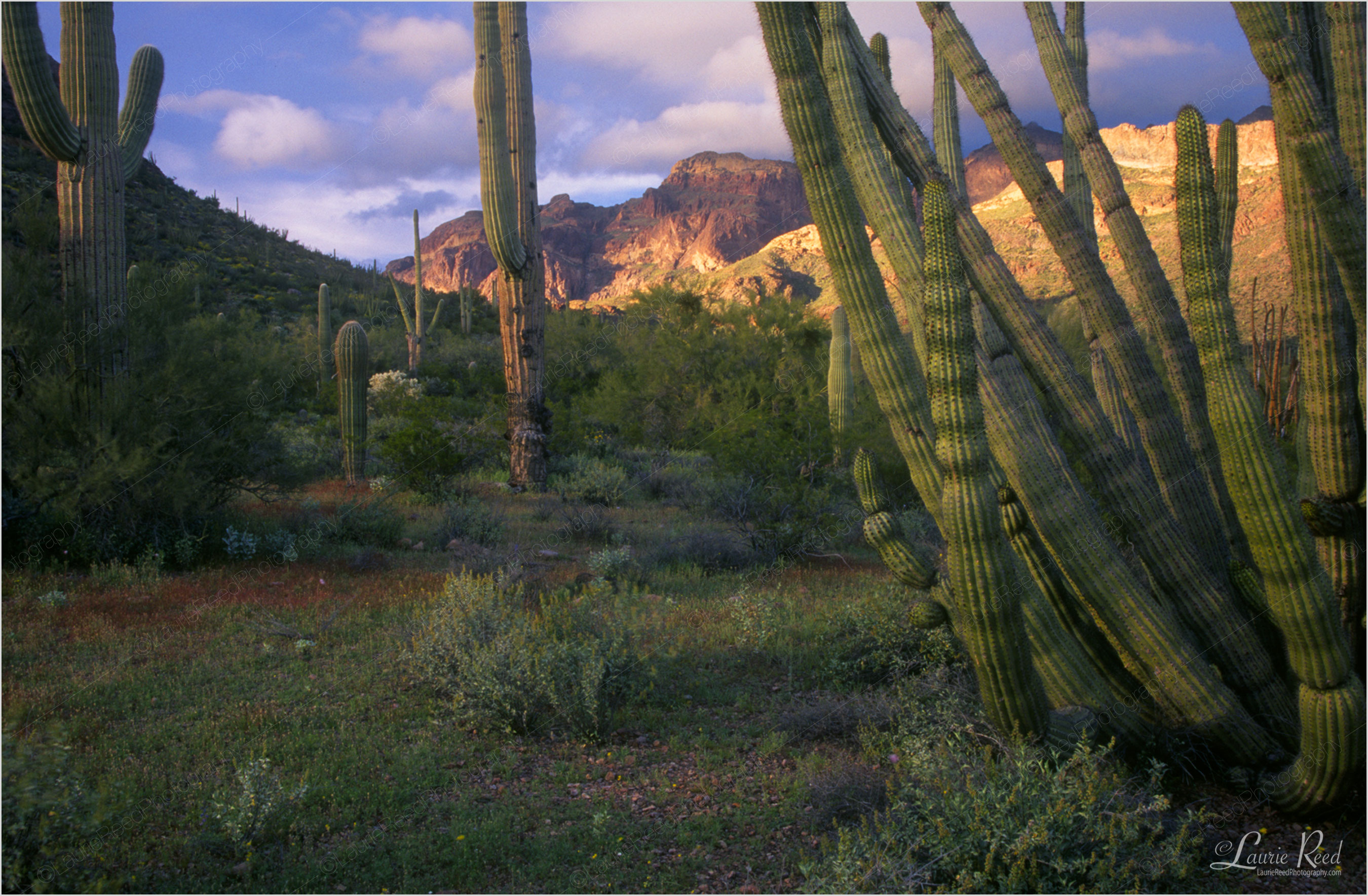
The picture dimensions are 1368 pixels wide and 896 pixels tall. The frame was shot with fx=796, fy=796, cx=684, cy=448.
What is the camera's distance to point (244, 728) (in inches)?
175

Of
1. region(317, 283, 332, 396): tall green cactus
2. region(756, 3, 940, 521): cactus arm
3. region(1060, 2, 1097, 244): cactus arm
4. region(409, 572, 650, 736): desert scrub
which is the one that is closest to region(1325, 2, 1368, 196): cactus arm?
region(1060, 2, 1097, 244): cactus arm

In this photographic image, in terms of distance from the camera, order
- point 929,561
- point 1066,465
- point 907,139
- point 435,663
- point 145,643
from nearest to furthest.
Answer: point 1066,465
point 929,561
point 907,139
point 435,663
point 145,643

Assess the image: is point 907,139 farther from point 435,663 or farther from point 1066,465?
point 435,663

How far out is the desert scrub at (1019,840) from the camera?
2.75 meters

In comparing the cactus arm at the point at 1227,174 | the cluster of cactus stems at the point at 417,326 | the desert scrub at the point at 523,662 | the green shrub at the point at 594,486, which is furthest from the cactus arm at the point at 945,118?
the cluster of cactus stems at the point at 417,326

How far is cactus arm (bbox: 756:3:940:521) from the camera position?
3.76 m

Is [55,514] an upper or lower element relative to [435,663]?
upper

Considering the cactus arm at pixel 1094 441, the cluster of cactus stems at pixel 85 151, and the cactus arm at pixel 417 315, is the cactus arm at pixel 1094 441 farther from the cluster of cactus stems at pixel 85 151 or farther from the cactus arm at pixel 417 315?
the cactus arm at pixel 417 315

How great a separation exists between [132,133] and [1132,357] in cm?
1264

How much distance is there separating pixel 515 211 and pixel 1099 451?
10.3m

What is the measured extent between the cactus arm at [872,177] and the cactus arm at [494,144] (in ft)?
29.6

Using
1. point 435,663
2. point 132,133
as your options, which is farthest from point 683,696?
point 132,133

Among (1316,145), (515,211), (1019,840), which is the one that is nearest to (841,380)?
(515,211)

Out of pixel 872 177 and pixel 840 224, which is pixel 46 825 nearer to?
pixel 840 224
